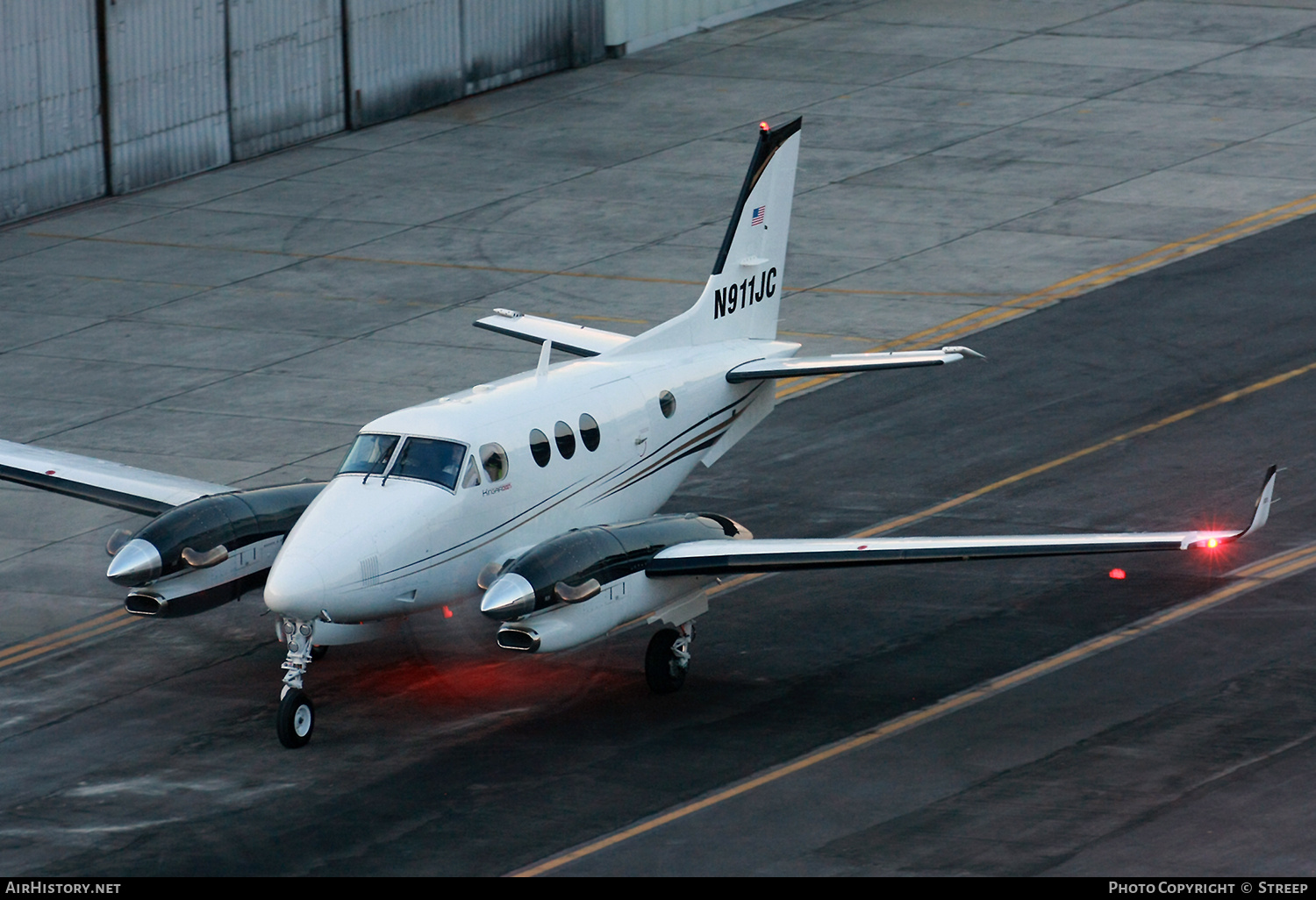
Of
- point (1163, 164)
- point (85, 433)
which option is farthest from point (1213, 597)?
point (1163, 164)

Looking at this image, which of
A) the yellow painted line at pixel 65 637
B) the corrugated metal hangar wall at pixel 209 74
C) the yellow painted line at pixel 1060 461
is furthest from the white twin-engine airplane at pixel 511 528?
the corrugated metal hangar wall at pixel 209 74

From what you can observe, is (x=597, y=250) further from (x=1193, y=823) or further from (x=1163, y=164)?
(x=1193, y=823)

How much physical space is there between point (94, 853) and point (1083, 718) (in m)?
10.2

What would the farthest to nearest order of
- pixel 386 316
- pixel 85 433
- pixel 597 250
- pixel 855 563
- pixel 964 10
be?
pixel 964 10 < pixel 597 250 < pixel 386 316 < pixel 85 433 < pixel 855 563

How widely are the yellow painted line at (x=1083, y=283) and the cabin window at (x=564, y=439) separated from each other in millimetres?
10624

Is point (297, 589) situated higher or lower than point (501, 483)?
lower

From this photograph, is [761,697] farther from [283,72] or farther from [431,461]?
[283,72]

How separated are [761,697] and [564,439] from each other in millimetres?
3666

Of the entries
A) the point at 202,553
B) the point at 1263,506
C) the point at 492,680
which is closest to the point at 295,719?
the point at 202,553

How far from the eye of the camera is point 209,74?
158 ft

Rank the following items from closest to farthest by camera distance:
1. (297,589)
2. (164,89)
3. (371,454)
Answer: (297,589) → (371,454) → (164,89)

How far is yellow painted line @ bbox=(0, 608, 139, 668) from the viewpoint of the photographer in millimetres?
25156

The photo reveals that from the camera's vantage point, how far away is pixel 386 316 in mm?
38344

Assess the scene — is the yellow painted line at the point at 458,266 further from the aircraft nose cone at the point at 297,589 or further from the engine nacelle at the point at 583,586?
the aircraft nose cone at the point at 297,589
